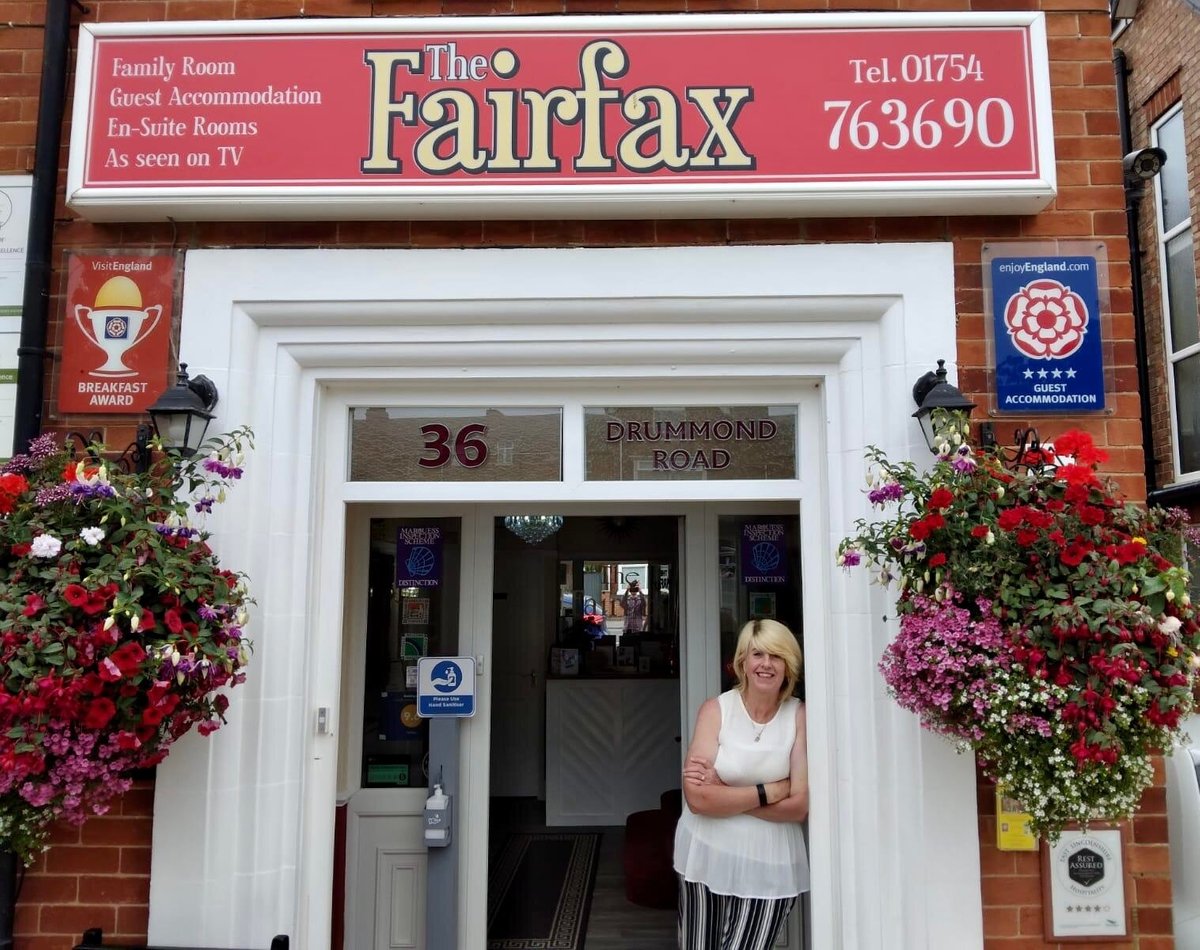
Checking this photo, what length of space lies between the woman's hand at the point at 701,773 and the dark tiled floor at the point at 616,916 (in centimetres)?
207

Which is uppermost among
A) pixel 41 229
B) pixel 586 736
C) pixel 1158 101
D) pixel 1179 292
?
pixel 1158 101

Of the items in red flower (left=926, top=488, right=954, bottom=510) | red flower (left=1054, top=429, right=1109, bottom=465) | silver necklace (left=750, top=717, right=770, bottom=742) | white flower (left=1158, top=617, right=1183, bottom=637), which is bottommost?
silver necklace (left=750, top=717, right=770, bottom=742)

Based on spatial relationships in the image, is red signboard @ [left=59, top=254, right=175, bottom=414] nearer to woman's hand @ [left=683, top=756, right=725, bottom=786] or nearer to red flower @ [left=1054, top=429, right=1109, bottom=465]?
woman's hand @ [left=683, top=756, right=725, bottom=786]

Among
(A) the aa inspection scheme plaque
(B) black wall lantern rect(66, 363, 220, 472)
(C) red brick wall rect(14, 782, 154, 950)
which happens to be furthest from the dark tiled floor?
(B) black wall lantern rect(66, 363, 220, 472)

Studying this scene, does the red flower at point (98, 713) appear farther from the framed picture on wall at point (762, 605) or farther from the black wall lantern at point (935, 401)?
the framed picture on wall at point (762, 605)

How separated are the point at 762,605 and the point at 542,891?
8.89ft

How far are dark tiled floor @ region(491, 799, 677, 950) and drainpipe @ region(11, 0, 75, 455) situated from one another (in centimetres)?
384

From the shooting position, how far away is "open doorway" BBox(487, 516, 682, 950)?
5227 millimetres

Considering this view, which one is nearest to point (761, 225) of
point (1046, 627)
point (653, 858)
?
point (1046, 627)

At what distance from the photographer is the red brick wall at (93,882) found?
2902mm

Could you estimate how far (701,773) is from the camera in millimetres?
3152

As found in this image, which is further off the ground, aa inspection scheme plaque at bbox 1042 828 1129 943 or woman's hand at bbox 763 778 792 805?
woman's hand at bbox 763 778 792 805

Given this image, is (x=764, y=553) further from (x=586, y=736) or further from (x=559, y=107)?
(x=586, y=736)

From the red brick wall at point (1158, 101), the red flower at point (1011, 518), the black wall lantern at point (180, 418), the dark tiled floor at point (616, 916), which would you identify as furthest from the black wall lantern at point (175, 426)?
the red brick wall at point (1158, 101)
